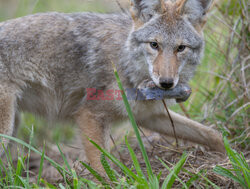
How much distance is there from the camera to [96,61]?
4.33m

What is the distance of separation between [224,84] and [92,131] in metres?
2.10

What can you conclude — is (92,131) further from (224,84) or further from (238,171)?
(224,84)

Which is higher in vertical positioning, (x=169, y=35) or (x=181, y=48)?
(x=169, y=35)

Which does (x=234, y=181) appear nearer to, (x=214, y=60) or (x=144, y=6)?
(x=144, y=6)

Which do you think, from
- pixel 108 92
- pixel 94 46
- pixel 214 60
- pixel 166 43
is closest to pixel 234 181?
pixel 166 43

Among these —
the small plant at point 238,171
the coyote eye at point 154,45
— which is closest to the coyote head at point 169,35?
the coyote eye at point 154,45

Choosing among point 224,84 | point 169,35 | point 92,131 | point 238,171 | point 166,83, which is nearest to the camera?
point 238,171

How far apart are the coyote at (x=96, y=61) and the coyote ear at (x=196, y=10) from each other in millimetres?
11

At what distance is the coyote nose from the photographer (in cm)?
328

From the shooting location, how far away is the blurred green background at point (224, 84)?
14.9 feet

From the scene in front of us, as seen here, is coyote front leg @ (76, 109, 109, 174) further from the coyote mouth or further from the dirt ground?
the coyote mouth

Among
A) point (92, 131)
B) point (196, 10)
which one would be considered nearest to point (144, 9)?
point (196, 10)

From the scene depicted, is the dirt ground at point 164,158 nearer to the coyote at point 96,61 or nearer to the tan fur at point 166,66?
the coyote at point 96,61

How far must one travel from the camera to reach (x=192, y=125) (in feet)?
14.9
